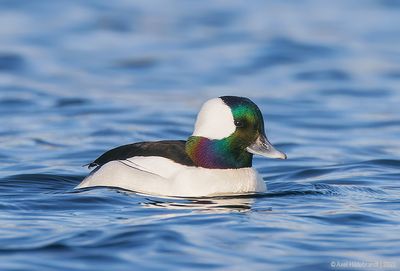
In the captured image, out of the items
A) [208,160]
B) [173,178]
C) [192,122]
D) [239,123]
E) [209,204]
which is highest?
[192,122]

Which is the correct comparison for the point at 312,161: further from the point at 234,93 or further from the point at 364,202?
the point at 234,93

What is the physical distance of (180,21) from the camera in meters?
28.6

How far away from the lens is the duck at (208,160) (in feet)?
38.7

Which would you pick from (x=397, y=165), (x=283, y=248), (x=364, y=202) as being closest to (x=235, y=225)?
(x=283, y=248)

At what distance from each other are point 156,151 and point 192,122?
6.29 meters

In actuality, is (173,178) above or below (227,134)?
below

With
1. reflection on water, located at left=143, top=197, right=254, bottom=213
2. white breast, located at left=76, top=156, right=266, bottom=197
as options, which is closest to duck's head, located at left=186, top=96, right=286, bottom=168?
white breast, located at left=76, top=156, right=266, bottom=197

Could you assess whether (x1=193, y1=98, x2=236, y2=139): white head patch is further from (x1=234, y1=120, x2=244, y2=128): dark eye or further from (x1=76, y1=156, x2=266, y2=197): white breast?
(x1=76, y1=156, x2=266, y2=197): white breast

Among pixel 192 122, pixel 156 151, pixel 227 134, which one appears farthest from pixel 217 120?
pixel 192 122

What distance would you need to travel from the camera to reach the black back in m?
12.0

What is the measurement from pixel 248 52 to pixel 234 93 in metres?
4.13

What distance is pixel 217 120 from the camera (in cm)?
1188

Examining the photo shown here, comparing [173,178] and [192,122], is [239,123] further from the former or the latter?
[192,122]

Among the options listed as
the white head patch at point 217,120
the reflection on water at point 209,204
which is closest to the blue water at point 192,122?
the reflection on water at point 209,204
